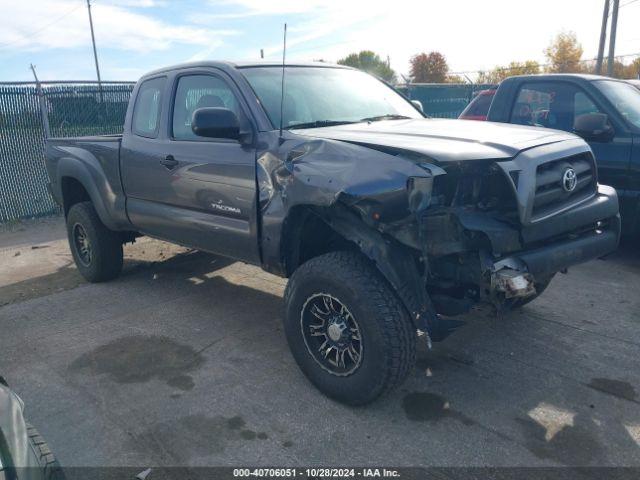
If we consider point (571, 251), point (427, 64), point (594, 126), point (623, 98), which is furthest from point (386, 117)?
point (427, 64)

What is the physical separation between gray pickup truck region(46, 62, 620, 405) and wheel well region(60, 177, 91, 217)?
163cm

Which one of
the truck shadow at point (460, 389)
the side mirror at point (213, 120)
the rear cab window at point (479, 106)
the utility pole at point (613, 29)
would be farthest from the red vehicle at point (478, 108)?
the utility pole at point (613, 29)

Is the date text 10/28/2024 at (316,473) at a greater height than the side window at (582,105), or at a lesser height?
lesser

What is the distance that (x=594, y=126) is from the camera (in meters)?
5.23

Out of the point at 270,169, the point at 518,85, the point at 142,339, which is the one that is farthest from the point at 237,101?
the point at 518,85

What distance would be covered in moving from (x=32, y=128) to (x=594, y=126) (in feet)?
26.9

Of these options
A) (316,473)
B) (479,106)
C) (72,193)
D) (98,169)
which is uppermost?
(479,106)

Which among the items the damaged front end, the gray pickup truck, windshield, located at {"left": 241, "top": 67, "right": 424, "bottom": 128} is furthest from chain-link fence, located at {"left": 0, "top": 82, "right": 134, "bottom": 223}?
the damaged front end

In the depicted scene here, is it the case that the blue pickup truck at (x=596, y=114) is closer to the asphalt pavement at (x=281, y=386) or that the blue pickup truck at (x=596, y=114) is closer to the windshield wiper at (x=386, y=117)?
the asphalt pavement at (x=281, y=386)

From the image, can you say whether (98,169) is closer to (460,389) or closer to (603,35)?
(460,389)

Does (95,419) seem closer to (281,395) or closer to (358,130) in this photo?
(281,395)

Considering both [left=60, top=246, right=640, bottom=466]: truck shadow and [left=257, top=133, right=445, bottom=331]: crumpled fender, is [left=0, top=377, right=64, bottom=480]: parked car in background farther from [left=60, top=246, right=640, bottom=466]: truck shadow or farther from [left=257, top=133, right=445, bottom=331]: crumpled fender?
[left=257, top=133, right=445, bottom=331]: crumpled fender

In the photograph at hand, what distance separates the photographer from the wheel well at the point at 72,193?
576 cm

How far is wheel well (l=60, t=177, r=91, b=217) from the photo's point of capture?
576 cm
